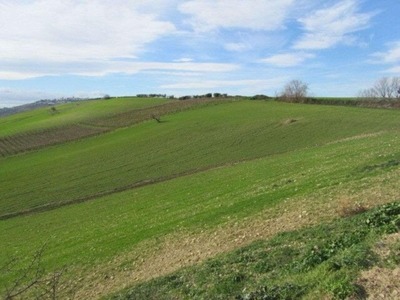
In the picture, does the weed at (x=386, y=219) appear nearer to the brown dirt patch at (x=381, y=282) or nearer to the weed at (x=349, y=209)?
the weed at (x=349, y=209)

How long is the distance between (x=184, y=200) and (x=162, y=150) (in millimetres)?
28152

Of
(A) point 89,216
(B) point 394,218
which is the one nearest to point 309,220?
(B) point 394,218

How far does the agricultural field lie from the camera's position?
38.2 ft

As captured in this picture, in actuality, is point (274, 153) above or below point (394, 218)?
below

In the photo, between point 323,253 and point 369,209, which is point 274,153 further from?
point 323,253

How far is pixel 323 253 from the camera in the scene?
8.25 m

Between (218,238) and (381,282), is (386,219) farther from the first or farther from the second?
(218,238)

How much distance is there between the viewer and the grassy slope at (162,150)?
37438 millimetres

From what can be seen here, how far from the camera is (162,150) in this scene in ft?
161

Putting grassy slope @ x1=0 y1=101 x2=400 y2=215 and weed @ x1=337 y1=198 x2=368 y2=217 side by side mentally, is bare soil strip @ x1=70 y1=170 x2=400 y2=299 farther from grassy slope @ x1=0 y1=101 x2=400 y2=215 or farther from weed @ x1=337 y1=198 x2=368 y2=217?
grassy slope @ x1=0 y1=101 x2=400 y2=215

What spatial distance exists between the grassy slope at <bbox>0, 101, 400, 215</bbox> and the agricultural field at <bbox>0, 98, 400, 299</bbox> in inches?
10.7

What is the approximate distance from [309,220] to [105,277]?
744 cm

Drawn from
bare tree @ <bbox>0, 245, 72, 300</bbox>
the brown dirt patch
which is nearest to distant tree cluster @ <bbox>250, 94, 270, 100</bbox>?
bare tree @ <bbox>0, 245, 72, 300</bbox>

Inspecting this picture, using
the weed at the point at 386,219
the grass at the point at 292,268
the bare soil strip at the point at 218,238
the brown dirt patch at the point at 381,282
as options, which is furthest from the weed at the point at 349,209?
the brown dirt patch at the point at 381,282
